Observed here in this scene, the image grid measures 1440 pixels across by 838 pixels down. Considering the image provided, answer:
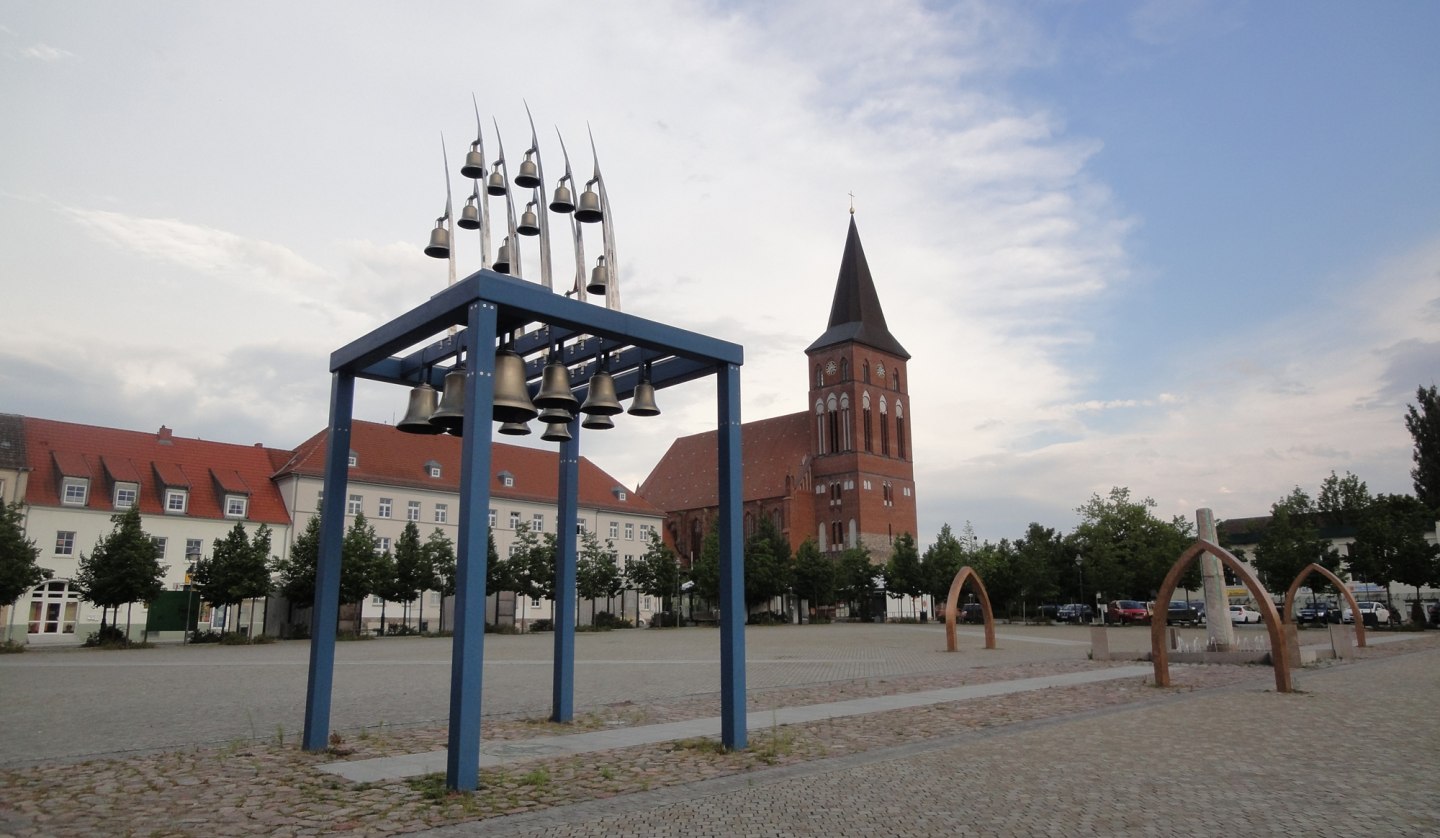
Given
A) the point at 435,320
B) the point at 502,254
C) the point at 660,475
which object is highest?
the point at 660,475

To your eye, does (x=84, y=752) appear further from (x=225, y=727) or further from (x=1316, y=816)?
(x=1316, y=816)

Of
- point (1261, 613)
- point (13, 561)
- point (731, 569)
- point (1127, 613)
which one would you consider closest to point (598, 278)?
point (731, 569)

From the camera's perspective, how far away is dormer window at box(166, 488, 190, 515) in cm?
4653

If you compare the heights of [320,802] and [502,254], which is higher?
[502,254]

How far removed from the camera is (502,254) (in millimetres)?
9922

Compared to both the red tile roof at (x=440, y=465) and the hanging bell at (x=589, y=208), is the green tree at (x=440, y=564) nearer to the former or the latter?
the red tile roof at (x=440, y=465)

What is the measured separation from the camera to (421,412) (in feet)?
28.3

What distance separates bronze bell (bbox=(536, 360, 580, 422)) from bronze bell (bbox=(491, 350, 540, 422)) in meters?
0.57

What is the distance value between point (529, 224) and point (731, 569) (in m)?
4.21

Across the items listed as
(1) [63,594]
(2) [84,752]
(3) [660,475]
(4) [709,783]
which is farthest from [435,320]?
(3) [660,475]

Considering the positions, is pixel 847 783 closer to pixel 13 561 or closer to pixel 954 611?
pixel 954 611

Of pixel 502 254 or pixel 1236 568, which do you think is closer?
pixel 502 254

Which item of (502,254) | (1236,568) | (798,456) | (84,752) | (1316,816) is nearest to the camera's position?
(1316,816)

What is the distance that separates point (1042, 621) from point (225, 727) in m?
54.0
